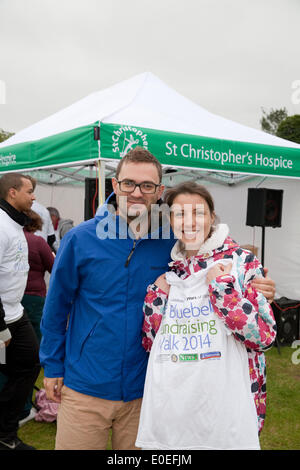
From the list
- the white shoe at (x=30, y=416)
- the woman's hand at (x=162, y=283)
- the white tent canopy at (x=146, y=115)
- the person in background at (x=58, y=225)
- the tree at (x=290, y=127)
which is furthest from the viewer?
the tree at (x=290, y=127)

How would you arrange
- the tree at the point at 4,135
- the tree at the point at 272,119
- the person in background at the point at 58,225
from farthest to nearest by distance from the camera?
the tree at the point at 272,119 → the tree at the point at 4,135 → the person in background at the point at 58,225

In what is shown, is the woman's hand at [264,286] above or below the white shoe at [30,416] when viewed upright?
above

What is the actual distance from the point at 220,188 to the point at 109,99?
11.1 ft

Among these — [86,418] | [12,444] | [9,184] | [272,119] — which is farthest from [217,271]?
[272,119]

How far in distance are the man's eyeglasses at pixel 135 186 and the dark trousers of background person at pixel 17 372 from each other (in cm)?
171

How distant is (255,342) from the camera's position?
4.56 ft

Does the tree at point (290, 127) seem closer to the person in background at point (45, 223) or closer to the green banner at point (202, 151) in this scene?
the green banner at point (202, 151)

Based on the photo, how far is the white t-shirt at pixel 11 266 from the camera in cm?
268

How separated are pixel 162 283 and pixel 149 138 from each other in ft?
8.15

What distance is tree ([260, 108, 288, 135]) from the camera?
153 feet

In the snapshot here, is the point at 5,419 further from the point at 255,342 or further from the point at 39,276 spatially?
the point at 255,342

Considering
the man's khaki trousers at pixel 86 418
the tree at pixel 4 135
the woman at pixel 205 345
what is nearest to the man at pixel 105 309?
the man's khaki trousers at pixel 86 418

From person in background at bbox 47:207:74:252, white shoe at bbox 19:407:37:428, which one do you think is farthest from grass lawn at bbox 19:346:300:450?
person in background at bbox 47:207:74:252
